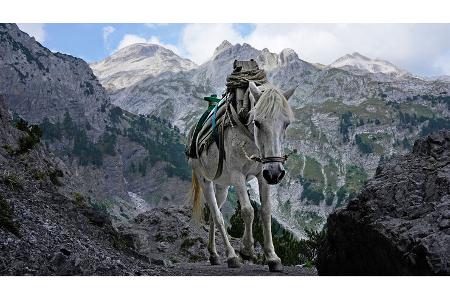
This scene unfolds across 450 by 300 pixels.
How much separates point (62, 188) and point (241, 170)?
1233 cm

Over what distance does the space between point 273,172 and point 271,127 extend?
3.05 ft

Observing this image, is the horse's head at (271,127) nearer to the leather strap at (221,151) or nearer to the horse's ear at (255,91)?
the horse's ear at (255,91)

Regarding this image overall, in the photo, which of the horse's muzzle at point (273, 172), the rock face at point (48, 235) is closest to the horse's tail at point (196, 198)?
the rock face at point (48, 235)

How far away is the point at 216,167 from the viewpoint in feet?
38.9

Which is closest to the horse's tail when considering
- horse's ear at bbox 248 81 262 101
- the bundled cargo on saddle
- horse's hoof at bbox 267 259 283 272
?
the bundled cargo on saddle

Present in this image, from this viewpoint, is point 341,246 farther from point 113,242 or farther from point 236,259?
point 113,242

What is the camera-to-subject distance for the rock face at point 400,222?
7070 mm

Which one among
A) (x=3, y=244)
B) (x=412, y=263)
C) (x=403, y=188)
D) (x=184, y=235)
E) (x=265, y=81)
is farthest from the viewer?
(x=184, y=235)

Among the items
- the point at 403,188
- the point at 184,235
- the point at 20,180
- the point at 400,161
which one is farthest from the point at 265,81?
the point at 184,235

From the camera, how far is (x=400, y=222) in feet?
26.1

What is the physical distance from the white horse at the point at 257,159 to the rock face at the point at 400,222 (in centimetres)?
160

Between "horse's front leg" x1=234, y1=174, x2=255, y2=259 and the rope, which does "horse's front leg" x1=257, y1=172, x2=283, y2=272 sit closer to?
"horse's front leg" x1=234, y1=174, x2=255, y2=259

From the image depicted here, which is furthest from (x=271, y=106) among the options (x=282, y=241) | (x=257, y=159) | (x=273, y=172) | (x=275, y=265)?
(x=282, y=241)

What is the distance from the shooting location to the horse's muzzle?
8719mm
